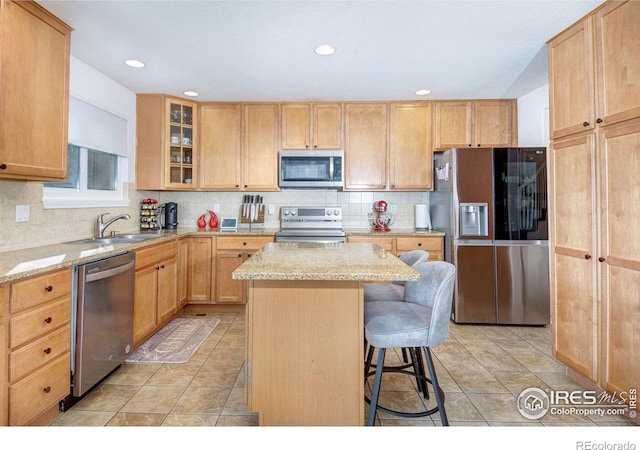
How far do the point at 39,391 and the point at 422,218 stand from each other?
11.5ft

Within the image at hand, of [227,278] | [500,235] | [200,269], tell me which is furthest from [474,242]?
[200,269]

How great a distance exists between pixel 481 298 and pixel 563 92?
6.24 feet

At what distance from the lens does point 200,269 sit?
11.6ft

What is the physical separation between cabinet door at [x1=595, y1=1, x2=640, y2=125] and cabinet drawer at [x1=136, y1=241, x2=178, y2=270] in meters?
3.20

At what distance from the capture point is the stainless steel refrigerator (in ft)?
10.3

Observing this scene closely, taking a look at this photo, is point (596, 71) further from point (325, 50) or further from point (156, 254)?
point (156, 254)

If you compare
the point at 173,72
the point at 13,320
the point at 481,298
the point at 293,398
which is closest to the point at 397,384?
the point at 293,398

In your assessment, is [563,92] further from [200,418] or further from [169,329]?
[169,329]

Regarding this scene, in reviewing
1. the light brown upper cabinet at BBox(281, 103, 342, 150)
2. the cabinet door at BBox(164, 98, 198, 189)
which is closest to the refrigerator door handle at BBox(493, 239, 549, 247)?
the light brown upper cabinet at BBox(281, 103, 342, 150)

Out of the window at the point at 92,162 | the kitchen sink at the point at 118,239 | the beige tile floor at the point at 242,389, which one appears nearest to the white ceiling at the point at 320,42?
the window at the point at 92,162

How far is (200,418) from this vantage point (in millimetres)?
1790

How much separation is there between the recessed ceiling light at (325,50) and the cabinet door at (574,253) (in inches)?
67.8

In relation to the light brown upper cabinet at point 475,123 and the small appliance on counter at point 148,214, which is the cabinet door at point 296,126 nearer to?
the light brown upper cabinet at point 475,123

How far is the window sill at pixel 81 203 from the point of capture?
2.41 metres
